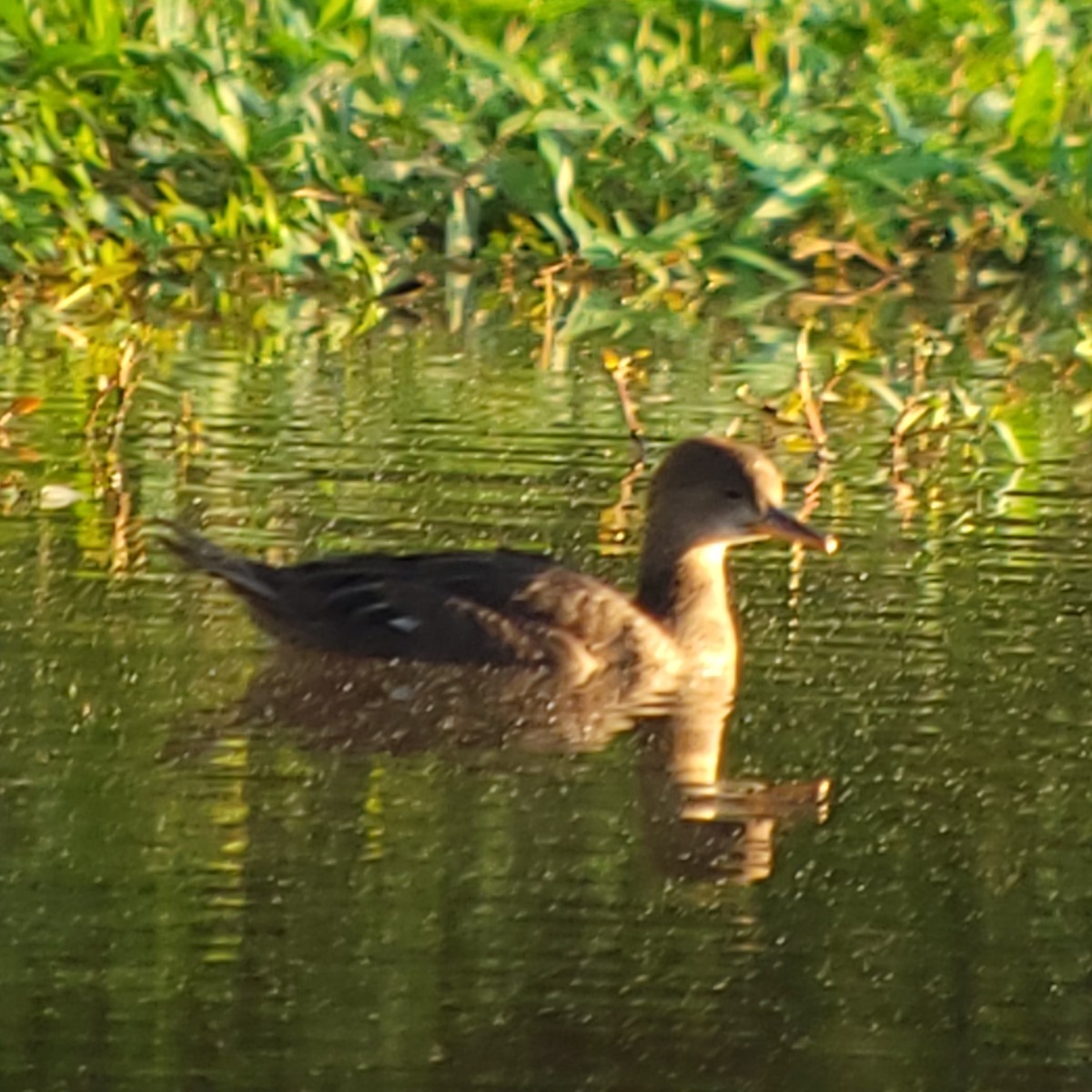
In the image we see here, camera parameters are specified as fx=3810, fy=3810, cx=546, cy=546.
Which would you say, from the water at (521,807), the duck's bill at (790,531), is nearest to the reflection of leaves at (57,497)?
the water at (521,807)

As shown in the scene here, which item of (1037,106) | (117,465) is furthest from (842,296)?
(117,465)

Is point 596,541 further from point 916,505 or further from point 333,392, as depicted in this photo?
point 333,392

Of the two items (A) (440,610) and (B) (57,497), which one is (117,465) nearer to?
(B) (57,497)

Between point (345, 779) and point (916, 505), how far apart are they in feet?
10.00

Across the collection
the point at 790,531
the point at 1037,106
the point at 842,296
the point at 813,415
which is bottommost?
the point at 790,531

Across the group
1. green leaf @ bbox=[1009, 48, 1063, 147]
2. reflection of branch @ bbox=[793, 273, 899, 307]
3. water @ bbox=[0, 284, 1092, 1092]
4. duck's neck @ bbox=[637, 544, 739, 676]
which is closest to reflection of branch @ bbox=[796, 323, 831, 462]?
water @ bbox=[0, 284, 1092, 1092]

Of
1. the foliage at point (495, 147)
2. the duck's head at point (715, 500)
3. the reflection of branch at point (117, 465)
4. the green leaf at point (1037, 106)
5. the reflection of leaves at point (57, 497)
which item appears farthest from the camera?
the green leaf at point (1037, 106)

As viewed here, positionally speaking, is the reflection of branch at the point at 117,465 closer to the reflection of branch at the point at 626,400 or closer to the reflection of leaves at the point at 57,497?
the reflection of leaves at the point at 57,497

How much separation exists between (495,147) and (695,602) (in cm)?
662

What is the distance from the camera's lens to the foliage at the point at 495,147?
14.1 m

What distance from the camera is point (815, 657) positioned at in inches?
312

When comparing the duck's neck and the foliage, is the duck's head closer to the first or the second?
the duck's neck

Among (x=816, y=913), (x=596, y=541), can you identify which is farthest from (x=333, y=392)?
(x=816, y=913)

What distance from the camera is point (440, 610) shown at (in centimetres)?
797
